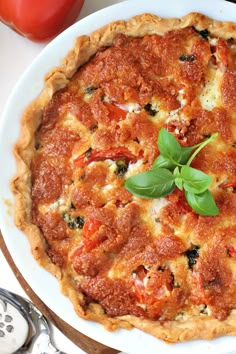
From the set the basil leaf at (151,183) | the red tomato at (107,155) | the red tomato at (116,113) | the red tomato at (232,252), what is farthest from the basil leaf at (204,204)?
Answer: the red tomato at (116,113)

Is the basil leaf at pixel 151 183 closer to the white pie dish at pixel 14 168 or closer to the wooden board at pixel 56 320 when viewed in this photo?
the white pie dish at pixel 14 168

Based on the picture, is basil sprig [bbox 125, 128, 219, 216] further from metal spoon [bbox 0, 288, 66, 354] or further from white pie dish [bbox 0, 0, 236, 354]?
metal spoon [bbox 0, 288, 66, 354]

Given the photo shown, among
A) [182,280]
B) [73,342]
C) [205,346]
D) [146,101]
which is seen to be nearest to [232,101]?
[146,101]

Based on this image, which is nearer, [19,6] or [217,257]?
[217,257]

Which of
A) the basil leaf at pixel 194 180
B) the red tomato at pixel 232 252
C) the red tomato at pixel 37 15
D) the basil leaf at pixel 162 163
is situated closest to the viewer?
the basil leaf at pixel 194 180

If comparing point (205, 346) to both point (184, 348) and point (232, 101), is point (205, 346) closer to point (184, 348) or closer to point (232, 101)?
point (184, 348)

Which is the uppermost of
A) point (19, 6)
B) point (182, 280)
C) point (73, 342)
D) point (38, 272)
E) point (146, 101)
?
point (19, 6)

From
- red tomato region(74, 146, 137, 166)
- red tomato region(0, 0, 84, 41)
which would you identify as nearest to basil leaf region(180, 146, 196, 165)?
red tomato region(74, 146, 137, 166)
